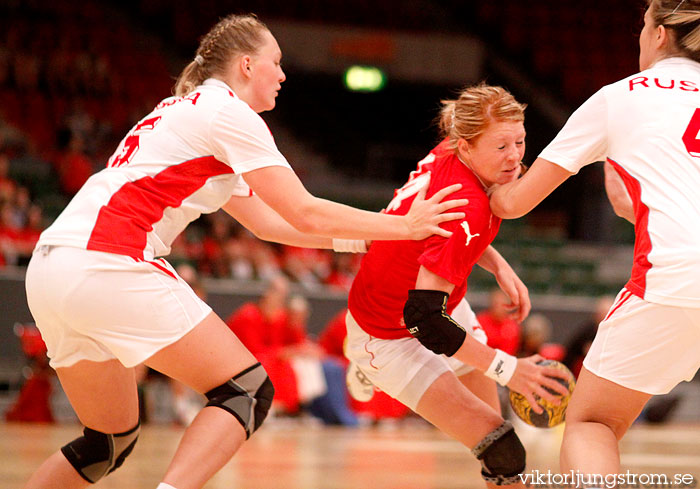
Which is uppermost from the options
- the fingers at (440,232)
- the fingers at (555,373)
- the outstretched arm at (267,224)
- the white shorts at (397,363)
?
the fingers at (440,232)

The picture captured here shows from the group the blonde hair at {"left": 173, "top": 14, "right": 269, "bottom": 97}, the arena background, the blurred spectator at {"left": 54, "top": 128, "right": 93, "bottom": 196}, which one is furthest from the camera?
the arena background

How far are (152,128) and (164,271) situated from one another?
1.58ft

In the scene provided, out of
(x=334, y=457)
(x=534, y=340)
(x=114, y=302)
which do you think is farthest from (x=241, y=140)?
(x=534, y=340)

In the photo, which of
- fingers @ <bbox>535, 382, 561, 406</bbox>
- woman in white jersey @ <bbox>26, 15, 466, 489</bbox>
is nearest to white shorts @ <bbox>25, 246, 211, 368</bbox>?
woman in white jersey @ <bbox>26, 15, 466, 489</bbox>

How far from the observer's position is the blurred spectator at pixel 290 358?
9086mm

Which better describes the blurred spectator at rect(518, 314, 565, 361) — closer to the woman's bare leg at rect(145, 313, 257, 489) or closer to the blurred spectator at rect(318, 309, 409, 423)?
the blurred spectator at rect(318, 309, 409, 423)

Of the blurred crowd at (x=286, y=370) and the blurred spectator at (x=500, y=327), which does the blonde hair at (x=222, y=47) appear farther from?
the blurred spectator at (x=500, y=327)

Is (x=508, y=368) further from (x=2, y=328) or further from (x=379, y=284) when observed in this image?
(x=2, y=328)

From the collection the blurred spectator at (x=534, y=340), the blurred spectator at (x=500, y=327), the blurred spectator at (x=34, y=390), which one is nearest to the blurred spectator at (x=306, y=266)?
the blurred spectator at (x=500, y=327)

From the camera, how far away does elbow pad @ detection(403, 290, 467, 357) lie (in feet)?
9.23

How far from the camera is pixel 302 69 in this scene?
55.5ft

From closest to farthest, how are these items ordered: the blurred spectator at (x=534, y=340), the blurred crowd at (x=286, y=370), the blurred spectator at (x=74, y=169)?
the blurred crowd at (x=286, y=370)
the blurred spectator at (x=534, y=340)
the blurred spectator at (x=74, y=169)

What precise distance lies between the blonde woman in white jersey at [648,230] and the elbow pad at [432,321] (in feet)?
1.42

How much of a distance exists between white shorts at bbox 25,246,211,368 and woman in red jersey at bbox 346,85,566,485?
2.31ft
